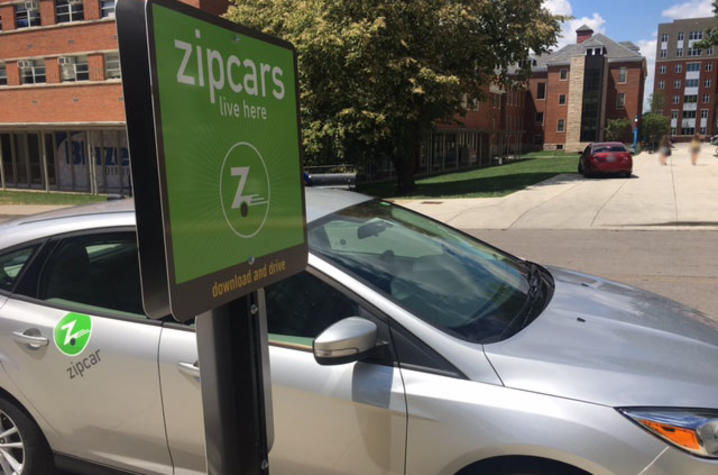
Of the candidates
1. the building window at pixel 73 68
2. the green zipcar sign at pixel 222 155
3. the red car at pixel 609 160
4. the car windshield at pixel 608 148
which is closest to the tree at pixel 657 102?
the car windshield at pixel 608 148

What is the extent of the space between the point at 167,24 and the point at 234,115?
25 cm

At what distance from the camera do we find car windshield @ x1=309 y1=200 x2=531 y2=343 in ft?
7.94

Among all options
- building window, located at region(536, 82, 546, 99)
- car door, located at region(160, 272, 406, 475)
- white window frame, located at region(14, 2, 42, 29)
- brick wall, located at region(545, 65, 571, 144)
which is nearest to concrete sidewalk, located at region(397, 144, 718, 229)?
car door, located at region(160, 272, 406, 475)

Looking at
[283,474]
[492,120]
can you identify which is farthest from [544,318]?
[492,120]

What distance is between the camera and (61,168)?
28516mm

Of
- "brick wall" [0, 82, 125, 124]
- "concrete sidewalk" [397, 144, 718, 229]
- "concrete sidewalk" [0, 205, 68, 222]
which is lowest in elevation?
"concrete sidewalk" [0, 205, 68, 222]

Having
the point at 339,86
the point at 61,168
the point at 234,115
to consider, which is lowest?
the point at 61,168

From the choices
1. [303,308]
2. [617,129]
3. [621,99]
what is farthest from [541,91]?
[303,308]

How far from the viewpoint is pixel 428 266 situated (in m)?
2.94

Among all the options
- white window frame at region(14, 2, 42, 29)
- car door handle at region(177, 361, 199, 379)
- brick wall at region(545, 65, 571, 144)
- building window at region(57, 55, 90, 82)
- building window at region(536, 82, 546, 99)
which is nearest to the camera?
car door handle at region(177, 361, 199, 379)

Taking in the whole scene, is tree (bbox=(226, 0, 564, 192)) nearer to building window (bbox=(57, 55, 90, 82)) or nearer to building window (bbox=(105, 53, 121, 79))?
building window (bbox=(105, 53, 121, 79))

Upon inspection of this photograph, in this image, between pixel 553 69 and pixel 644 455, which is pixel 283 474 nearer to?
pixel 644 455

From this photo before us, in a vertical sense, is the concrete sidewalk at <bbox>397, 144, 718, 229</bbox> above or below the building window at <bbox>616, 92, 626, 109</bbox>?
below

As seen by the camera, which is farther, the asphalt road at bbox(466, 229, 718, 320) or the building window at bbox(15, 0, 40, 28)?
the building window at bbox(15, 0, 40, 28)
